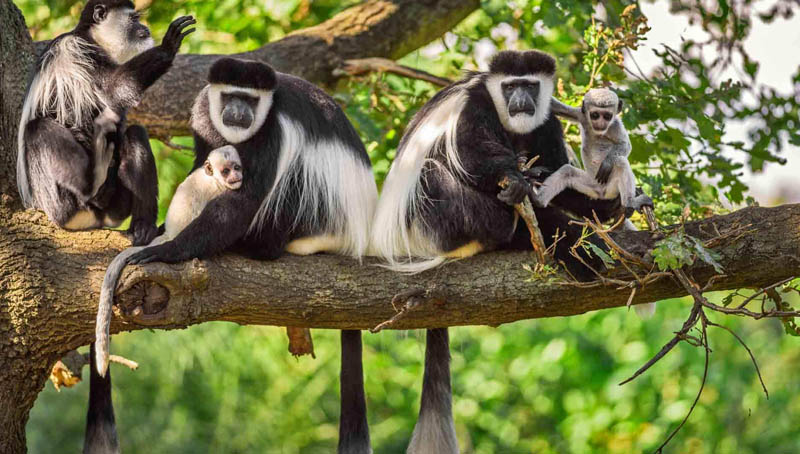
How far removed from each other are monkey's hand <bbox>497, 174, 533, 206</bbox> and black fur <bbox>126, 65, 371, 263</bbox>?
62 cm

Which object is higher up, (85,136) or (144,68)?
(144,68)

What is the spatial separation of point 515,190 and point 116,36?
1512 mm

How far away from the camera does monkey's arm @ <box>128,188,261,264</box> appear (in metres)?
2.57

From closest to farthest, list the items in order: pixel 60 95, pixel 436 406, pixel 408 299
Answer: pixel 408 299, pixel 60 95, pixel 436 406

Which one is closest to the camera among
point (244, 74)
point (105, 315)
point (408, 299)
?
point (105, 315)

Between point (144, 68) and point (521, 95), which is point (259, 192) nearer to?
point (144, 68)

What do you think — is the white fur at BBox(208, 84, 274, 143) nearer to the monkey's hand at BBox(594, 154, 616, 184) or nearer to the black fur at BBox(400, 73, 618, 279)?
the black fur at BBox(400, 73, 618, 279)

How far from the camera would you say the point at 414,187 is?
2990mm

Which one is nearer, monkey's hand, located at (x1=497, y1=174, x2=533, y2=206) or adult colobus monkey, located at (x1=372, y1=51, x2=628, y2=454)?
monkey's hand, located at (x1=497, y1=174, x2=533, y2=206)

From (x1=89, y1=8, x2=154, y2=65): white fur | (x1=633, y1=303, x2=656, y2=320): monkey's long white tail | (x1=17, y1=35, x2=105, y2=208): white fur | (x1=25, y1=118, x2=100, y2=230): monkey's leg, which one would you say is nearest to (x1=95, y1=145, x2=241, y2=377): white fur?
(x1=25, y1=118, x2=100, y2=230): monkey's leg

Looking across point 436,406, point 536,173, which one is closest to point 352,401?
point 436,406

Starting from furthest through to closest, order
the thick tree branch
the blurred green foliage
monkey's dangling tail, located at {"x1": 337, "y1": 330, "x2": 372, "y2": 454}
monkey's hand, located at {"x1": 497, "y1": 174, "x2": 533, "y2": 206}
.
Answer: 1. the blurred green foliage
2. monkey's dangling tail, located at {"x1": 337, "y1": 330, "x2": 372, "y2": 454}
3. monkey's hand, located at {"x1": 497, "y1": 174, "x2": 533, "y2": 206}
4. the thick tree branch

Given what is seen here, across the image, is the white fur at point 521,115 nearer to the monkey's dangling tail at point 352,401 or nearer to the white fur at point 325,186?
the white fur at point 325,186

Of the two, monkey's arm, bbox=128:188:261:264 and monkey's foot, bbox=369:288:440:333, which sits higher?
monkey's arm, bbox=128:188:261:264
